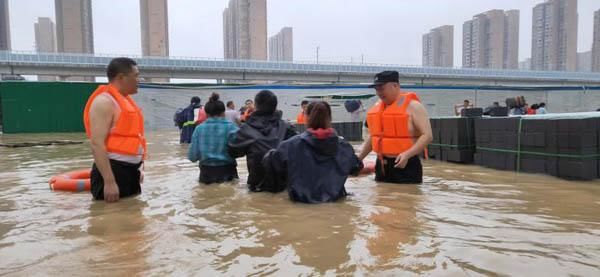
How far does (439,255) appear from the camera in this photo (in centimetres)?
270

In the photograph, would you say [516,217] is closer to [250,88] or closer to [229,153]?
[229,153]

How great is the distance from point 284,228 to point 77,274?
4.79ft

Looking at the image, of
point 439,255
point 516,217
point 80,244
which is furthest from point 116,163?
point 516,217

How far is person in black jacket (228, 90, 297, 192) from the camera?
4.92 metres

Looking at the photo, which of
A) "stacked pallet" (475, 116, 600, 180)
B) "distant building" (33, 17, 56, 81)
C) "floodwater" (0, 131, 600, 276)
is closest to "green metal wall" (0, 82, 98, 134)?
"floodwater" (0, 131, 600, 276)

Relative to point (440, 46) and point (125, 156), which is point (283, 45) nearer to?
point (440, 46)

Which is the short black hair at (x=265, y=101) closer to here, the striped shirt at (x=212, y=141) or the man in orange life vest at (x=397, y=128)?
the striped shirt at (x=212, y=141)

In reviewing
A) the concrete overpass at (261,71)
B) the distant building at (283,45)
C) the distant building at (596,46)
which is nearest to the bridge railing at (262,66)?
the concrete overpass at (261,71)

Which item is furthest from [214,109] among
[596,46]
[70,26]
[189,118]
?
[596,46]

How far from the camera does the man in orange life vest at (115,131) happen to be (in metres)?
3.86

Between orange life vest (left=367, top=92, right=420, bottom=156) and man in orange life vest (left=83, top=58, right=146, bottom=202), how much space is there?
2574 millimetres

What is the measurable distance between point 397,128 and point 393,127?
47 millimetres

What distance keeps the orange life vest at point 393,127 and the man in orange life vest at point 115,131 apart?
8.44ft

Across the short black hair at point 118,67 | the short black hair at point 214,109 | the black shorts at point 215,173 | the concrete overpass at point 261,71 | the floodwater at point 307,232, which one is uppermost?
the concrete overpass at point 261,71
